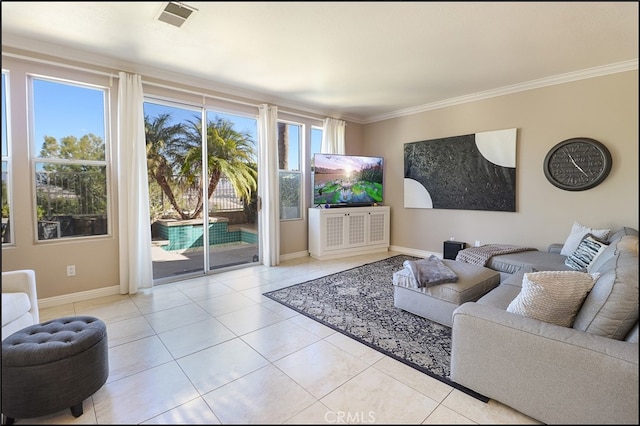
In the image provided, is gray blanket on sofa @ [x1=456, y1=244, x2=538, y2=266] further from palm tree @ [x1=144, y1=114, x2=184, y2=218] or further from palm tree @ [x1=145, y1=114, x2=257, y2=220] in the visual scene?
palm tree @ [x1=144, y1=114, x2=184, y2=218]

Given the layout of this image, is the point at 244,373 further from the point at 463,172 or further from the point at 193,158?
the point at 463,172

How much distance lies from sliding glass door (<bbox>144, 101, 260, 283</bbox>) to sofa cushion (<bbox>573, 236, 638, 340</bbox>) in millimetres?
3887

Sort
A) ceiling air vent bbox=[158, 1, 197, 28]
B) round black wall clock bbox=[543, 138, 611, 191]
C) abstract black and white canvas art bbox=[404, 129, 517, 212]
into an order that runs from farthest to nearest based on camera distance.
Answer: abstract black and white canvas art bbox=[404, 129, 517, 212] < round black wall clock bbox=[543, 138, 611, 191] < ceiling air vent bbox=[158, 1, 197, 28]

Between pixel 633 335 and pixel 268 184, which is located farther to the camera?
pixel 268 184

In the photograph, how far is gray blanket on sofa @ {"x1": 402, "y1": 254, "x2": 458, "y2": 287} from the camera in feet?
8.42

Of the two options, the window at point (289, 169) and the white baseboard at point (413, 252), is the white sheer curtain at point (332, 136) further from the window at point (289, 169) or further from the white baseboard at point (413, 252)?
the white baseboard at point (413, 252)

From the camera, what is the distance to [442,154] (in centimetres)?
464

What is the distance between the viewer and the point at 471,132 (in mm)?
4320

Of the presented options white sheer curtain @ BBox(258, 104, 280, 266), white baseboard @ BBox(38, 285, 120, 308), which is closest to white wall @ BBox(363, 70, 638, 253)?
white sheer curtain @ BBox(258, 104, 280, 266)

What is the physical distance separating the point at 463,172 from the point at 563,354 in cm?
347

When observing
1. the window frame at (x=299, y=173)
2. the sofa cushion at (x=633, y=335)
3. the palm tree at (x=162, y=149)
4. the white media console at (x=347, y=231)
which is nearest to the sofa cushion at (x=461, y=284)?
the sofa cushion at (x=633, y=335)

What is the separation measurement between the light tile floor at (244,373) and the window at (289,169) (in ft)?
6.49

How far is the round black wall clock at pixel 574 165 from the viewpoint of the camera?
1.90 m

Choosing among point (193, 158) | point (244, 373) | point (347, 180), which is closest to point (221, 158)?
point (193, 158)
